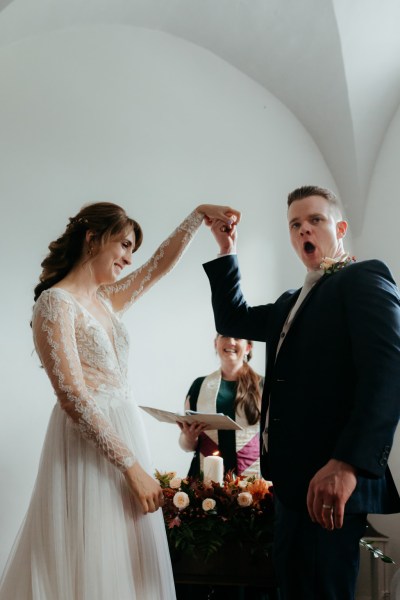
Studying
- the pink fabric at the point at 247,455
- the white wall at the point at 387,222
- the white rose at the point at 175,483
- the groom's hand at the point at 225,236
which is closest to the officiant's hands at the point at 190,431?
the white rose at the point at 175,483

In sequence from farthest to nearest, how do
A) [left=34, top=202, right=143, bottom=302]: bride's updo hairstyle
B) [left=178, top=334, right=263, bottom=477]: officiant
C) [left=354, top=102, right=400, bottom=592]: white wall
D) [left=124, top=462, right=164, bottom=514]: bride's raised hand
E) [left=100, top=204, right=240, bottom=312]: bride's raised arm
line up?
[left=354, top=102, right=400, bottom=592]: white wall < [left=178, top=334, right=263, bottom=477]: officiant < [left=100, top=204, right=240, bottom=312]: bride's raised arm < [left=34, top=202, right=143, bottom=302]: bride's updo hairstyle < [left=124, top=462, right=164, bottom=514]: bride's raised hand

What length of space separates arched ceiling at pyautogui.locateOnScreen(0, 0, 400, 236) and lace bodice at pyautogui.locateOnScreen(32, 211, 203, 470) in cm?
244

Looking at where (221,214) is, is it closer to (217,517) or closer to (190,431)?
(190,431)

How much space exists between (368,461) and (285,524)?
0.37 m

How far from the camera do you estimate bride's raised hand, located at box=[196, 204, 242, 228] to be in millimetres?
2596

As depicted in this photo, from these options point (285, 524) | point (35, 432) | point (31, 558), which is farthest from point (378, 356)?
point (35, 432)

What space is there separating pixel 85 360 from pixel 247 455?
5.99 feet

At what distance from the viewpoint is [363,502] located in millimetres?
1790

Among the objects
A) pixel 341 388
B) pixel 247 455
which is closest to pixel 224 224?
pixel 341 388

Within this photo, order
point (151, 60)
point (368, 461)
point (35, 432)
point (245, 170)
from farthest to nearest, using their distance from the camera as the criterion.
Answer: point (245, 170) → point (151, 60) → point (35, 432) → point (368, 461)

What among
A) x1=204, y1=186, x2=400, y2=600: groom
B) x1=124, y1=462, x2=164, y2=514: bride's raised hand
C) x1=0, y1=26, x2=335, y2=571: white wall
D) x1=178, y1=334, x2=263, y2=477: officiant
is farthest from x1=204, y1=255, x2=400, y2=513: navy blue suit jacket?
x1=0, y1=26, x2=335, y2=571: white wall

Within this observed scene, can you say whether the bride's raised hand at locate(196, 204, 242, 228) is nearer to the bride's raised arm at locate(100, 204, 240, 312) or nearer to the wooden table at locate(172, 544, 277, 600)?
the bride's raised arm at locate(100, 204, 240, 312)

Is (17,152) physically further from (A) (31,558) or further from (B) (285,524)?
(B) (285,524)

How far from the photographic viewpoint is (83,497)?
2188 mm
